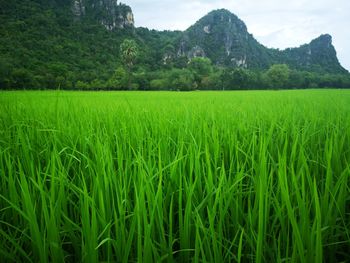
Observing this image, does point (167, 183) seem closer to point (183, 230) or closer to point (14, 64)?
point (183, 230)

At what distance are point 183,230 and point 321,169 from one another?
2.94ft

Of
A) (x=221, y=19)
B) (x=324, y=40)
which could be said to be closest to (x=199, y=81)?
(x=221, y=19)

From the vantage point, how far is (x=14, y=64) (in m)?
31.5

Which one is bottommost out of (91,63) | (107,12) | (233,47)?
(91,63)

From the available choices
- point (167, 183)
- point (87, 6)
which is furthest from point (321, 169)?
point (87, 6)

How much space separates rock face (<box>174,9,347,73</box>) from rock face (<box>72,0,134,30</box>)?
26.4 meters

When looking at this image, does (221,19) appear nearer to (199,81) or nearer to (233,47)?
(233,47)

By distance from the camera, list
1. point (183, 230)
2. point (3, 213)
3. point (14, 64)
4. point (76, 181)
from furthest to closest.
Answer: point (14, 64) < point (76, 181) < point (3, 213) < point (183, 230)

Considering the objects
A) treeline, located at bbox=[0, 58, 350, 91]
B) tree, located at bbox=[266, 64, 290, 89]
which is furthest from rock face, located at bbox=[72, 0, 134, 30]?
tree, located at bbox=[266, 64, 290, 89]

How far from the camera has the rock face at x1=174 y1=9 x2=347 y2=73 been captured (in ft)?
389

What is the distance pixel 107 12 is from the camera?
333 ft

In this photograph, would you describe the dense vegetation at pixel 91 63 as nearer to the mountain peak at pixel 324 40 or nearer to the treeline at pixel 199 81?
the treeline at pixel 199 81

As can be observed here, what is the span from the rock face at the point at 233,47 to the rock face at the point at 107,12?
2642 centimetres

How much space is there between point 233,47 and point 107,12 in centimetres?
5956
